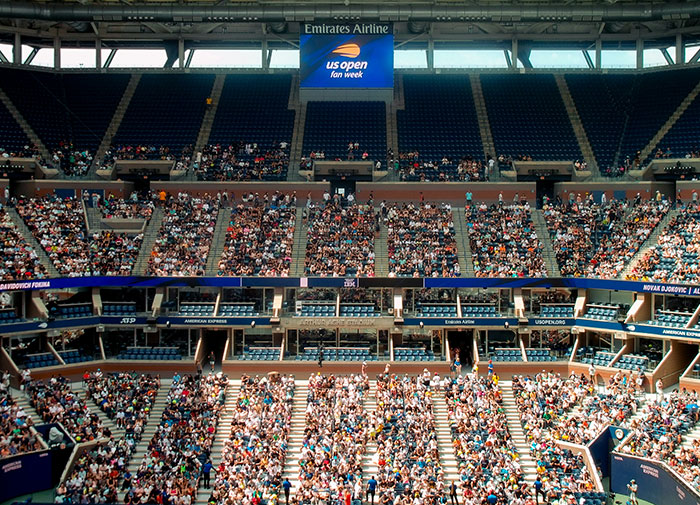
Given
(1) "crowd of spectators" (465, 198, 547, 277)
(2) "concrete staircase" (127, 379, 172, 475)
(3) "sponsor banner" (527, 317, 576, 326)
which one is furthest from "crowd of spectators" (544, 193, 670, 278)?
(2) "concrete staircase" (127, 379, 172, 475)

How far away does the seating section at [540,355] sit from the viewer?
144 feet

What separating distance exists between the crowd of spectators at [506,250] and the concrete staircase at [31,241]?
24.9 metres

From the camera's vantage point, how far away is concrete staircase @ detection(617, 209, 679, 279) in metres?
45.0

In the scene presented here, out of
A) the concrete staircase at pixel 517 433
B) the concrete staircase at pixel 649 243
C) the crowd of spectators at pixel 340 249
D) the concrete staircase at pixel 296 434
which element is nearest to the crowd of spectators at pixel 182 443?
the concrete staircase at pixel 296 434

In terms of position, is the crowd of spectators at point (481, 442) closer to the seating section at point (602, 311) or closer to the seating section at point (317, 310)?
the seating section at point (602, 311)

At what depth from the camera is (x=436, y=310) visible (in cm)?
4522

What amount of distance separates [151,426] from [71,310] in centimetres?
964

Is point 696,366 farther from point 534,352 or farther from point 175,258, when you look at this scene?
point 175,258

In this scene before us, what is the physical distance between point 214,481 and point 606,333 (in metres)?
23.8

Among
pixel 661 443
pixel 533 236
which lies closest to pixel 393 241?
pixel 533 236

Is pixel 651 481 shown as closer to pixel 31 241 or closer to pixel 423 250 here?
pixel 423 250

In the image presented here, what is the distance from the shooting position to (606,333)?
4434 centimetres

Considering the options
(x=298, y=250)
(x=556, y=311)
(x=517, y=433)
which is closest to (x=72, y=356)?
(x=298, y=250)

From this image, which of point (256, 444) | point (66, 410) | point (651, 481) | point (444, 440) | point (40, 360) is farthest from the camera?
point (40, 360)
